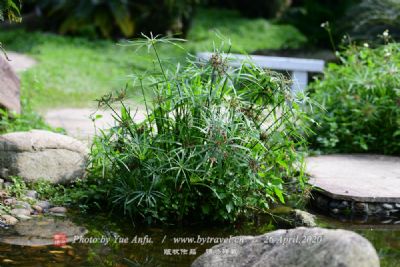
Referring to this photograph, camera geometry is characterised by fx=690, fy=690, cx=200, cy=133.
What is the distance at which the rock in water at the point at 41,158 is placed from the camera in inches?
213

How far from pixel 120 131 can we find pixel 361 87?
10.0 feet

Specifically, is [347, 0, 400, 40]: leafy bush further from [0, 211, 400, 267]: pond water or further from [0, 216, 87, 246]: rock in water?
[0, 216, 87, 246]: rock in water

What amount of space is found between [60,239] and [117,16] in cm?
964

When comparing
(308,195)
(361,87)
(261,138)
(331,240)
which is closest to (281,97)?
(261,138)

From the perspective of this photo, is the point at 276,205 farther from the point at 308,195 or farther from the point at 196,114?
the point at 196,114

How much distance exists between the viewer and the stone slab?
533 cm

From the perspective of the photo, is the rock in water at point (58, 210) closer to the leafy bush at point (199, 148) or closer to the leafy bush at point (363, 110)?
the leafy bush at point (199, 148)

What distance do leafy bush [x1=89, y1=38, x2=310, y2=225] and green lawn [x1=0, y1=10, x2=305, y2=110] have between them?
447 millimetres

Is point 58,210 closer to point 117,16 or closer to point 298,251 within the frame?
point 298,251

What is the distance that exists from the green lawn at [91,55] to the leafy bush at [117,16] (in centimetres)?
39

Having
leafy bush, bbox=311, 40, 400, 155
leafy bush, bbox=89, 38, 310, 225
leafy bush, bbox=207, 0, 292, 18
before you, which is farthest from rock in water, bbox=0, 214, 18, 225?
leafy bush, bbox=207, 0, 292, 18

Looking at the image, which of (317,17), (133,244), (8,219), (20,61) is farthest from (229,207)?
(317,17)

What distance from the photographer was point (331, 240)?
3.36 metres

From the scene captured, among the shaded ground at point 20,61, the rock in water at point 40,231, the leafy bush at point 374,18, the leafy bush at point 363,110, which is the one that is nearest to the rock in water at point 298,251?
the rock in water at point 40,231
